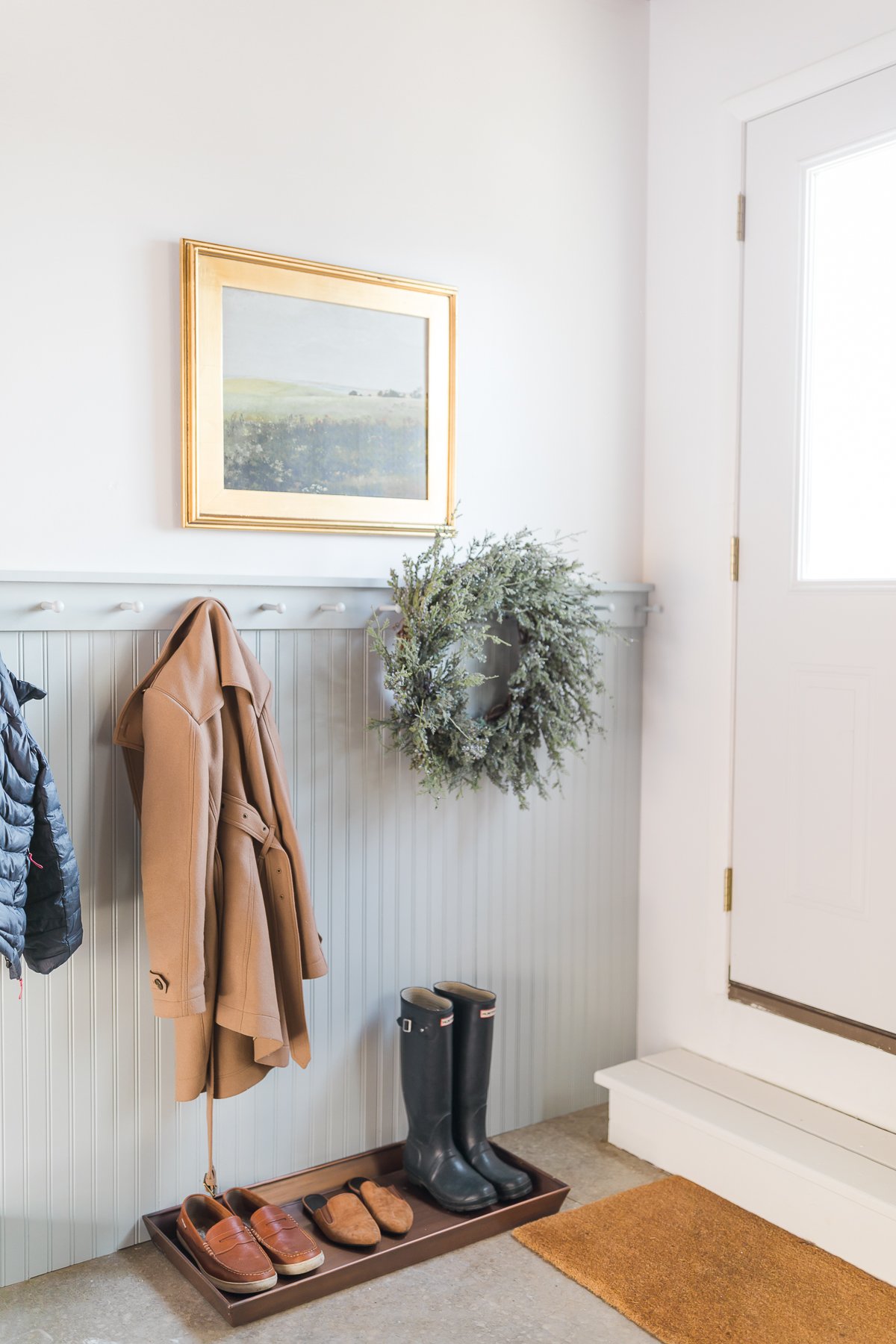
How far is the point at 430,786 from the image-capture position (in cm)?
231

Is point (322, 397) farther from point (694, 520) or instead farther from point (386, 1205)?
point (386, 1205)

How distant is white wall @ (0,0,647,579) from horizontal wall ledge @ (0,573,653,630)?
0.06 metres

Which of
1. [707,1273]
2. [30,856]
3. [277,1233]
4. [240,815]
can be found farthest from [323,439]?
[707,1273]

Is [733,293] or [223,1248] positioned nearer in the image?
[223,1248]

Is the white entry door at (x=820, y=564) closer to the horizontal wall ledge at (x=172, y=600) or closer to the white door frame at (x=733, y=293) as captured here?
the white door frame at (x=733, y=293)

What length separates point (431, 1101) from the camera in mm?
2312

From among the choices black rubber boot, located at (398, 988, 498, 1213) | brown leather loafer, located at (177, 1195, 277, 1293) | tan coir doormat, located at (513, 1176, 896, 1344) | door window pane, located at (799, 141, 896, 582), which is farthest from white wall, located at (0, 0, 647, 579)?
tan coir doormat, located at (513, 1176, 896, 1344)

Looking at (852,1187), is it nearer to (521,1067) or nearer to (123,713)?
(521,1067)

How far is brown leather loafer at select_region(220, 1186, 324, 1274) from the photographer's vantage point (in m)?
2.00

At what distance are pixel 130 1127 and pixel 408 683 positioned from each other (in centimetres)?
99

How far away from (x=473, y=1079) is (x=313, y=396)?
1.45 metres

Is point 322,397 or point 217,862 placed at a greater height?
point 322,397

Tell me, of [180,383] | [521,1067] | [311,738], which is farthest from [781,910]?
[180,383]

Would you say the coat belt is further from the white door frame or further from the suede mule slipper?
the white door frame
